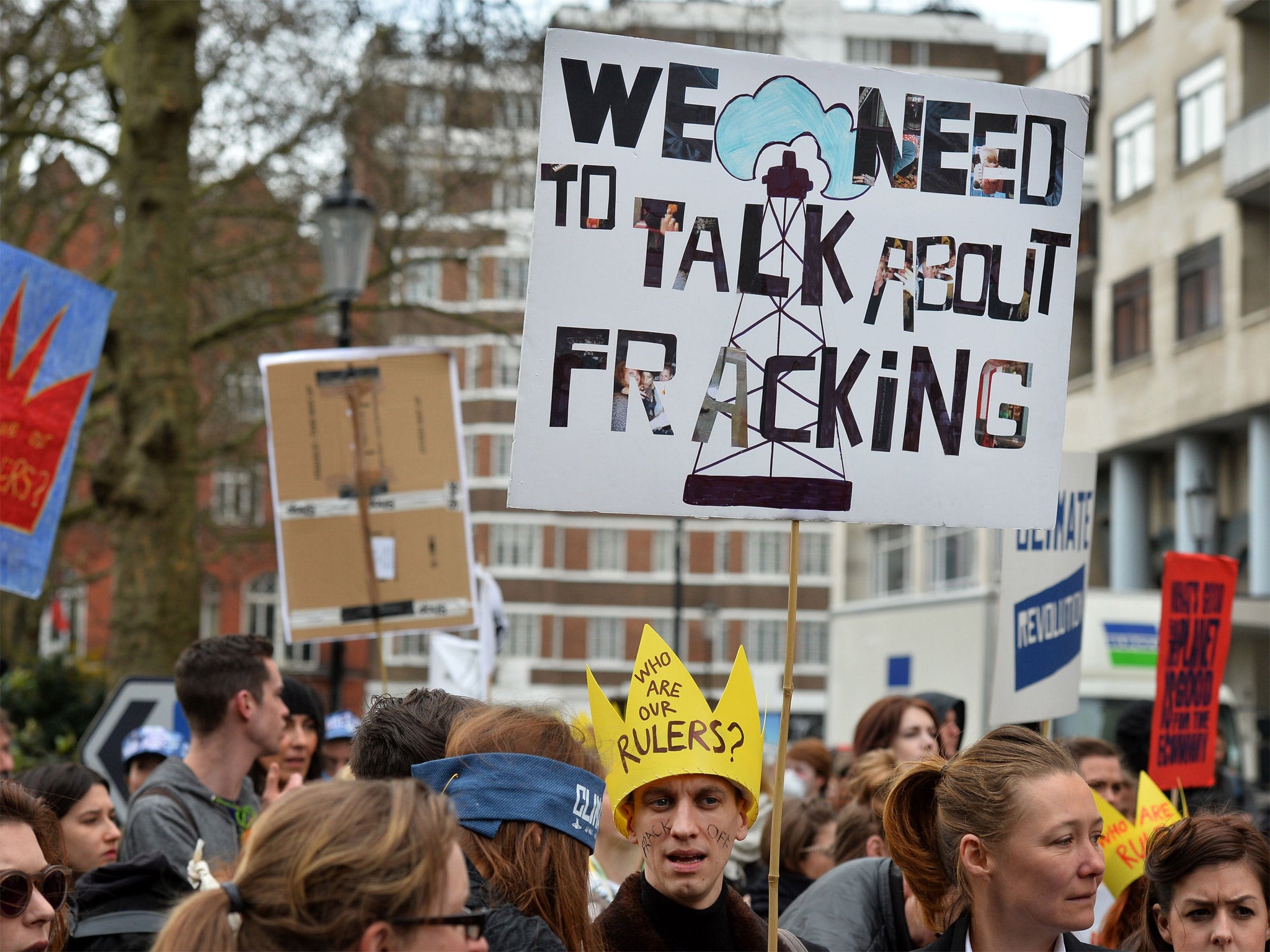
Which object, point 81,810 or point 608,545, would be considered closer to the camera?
point 81,810

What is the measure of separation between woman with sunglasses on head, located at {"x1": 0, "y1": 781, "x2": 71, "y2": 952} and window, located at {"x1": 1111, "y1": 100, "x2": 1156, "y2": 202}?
1214 inches

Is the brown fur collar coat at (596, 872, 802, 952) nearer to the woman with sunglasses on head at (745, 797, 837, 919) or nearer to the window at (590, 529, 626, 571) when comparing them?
the woman with sunglasses on head at (745, 797, 837, 919)

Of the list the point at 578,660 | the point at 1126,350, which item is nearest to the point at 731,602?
the point at 578,660

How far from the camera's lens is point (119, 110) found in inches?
552

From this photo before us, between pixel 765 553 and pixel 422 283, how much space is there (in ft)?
140

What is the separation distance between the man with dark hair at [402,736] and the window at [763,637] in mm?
59561

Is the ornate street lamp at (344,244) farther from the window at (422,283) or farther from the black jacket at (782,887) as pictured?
the black jacket at (782,887)

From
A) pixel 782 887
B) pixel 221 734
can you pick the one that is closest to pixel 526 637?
pixel 782 887

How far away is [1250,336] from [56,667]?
20144mm

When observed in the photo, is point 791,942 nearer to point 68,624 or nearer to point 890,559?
point 68,624

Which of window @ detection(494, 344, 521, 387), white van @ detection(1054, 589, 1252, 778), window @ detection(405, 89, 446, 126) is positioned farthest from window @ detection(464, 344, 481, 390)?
white van @ detection(1054, 589, 1252, 778)

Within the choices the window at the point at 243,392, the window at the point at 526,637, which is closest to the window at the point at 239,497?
the window at the point at 243,392

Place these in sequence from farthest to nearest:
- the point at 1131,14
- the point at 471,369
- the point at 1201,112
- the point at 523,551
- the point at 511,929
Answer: the point at 523,551, the point at 471,369, the point at 1131,14, the point at 1201,112, the point at 511,929

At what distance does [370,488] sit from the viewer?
723cm
